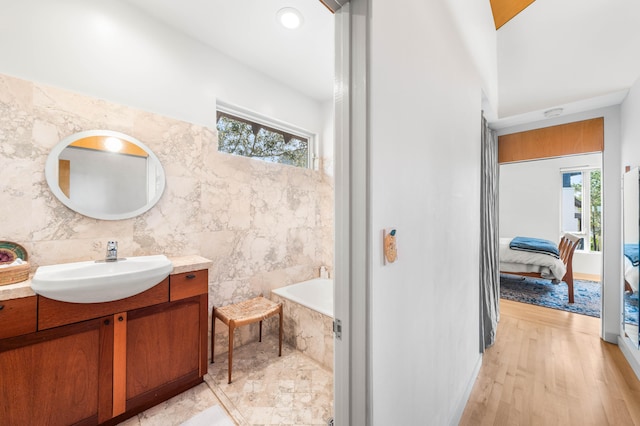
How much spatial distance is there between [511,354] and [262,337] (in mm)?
2440

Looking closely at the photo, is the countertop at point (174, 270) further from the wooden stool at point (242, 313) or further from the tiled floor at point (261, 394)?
the tiled floor at point (261, 394)

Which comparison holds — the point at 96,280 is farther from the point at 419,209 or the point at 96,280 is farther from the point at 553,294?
the point at 553,294

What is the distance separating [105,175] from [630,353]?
4511mm

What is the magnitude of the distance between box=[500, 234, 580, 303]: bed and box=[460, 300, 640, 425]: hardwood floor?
89 centimetres

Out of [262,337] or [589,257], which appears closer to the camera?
[262,337]

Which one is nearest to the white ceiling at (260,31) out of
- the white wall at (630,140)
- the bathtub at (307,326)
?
the bathtub at (307,326)

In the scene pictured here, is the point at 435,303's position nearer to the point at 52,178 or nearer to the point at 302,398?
the point at 302,398

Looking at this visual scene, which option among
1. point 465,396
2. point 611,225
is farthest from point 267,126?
point 611,225

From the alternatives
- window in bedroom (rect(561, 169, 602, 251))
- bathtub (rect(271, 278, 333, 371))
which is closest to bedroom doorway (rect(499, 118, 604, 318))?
window in bedroom (rect(561, 169, 602, 251))

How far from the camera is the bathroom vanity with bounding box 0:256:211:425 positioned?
1190mm

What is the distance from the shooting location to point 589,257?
5020mm

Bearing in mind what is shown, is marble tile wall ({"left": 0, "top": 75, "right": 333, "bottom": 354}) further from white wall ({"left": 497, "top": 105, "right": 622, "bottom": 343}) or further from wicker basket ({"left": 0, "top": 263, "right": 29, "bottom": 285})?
white wall ({"left": 497, "top": 105, "right": 622, "bottom": 343})

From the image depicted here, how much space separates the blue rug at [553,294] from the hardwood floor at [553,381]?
1.90 feet

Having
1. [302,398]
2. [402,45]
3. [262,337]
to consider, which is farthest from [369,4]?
[262,337]
